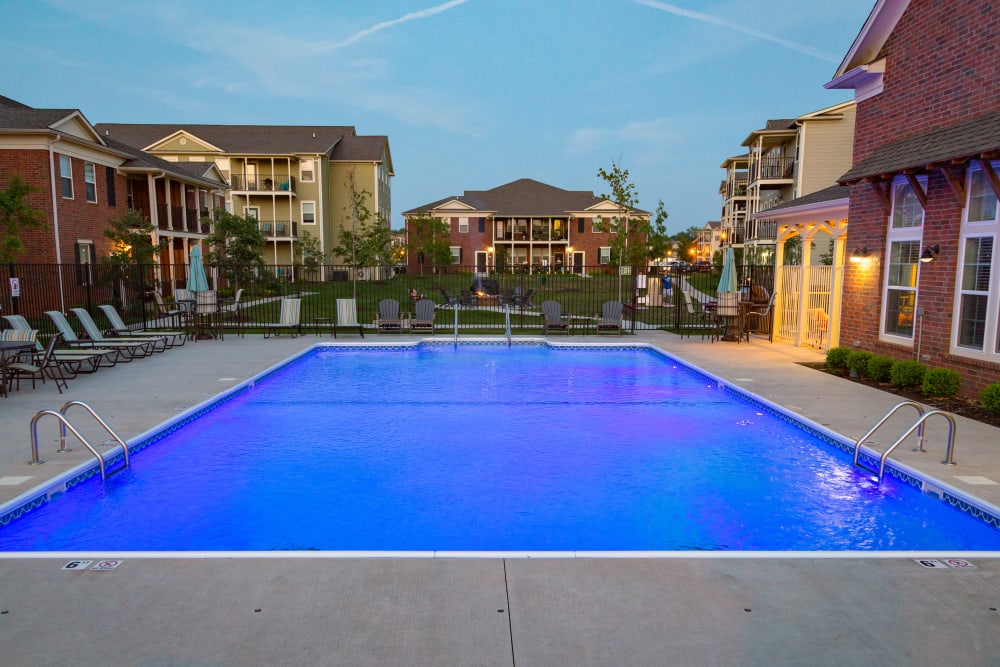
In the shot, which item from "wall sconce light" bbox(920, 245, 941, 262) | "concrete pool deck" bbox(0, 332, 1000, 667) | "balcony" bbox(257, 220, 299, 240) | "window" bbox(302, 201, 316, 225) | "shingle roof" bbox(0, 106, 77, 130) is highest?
→ "shingle roof" bbox(0, 106, 77, 130)

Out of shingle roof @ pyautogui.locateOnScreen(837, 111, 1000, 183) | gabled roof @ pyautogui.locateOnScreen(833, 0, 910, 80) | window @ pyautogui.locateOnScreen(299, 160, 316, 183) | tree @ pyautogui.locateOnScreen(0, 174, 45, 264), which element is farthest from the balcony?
shingle roof @ pyautogui.locateOnScreen(837, 111, 1000, 183)

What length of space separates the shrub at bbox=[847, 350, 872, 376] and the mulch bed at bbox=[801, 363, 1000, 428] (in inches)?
5.7

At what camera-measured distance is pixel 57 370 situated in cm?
1110

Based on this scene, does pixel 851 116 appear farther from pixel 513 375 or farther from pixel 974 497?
pixel 974 497

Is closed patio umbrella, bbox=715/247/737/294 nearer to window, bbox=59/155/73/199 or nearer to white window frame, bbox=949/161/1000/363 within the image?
white window frame, bbox=949/161/1000/363

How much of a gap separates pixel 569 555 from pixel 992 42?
906 centimetres

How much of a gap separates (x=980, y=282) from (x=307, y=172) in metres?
36.7

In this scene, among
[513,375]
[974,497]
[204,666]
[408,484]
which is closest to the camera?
[204,666]

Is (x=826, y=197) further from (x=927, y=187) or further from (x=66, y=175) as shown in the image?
(x=66, y=175)

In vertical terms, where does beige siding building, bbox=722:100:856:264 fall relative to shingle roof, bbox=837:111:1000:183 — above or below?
above

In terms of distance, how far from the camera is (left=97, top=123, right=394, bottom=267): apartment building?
38000 millimetres

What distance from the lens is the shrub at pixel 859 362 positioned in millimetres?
10805

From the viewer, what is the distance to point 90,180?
22.0 metres

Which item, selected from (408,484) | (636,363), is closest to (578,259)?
(636,363)
